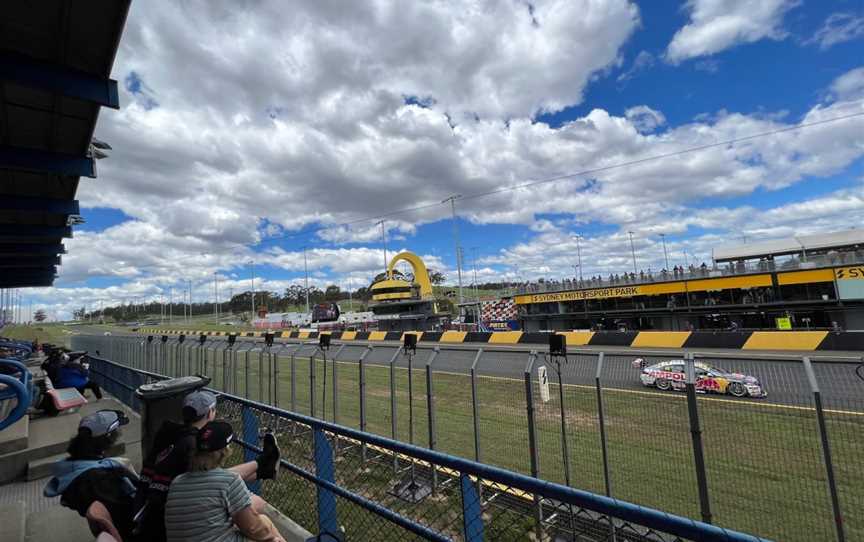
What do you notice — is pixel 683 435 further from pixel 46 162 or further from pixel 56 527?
pixel 46 162

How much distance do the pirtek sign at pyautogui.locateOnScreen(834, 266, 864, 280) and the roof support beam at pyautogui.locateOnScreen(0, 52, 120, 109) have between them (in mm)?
36151

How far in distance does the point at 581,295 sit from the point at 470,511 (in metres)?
38.2

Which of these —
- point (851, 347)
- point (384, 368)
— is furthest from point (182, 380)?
point (384, 368)

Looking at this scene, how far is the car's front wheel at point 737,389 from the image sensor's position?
3.52 m

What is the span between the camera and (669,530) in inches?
56.6

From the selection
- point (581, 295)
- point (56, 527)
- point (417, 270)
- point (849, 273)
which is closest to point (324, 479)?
point (56, 527)

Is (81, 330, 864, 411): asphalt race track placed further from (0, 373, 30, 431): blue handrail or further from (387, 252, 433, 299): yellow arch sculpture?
(387, 252, 433, 299): yellow arch sculpture

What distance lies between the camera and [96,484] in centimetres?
293

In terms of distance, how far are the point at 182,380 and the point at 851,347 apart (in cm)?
686

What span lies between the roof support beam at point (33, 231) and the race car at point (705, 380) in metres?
17.2

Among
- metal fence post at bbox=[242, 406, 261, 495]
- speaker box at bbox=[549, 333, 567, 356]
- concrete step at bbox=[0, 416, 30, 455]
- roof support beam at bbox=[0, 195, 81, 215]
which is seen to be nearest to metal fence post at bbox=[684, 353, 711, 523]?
speaker box at bbox=[549, 333, 567, 356]

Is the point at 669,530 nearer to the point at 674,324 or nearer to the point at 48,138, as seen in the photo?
the point at 48,138

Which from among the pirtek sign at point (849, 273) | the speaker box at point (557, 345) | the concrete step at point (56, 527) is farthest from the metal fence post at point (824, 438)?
the pirtek sign at point (849, 273)

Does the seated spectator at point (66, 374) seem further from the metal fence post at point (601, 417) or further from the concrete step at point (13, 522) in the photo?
the metal fence post at point (601, 417)
